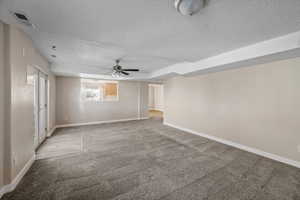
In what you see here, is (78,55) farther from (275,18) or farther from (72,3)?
(275,18)

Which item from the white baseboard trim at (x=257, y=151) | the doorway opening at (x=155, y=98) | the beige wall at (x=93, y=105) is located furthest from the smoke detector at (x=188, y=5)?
the doorway opening at (x=155, y=98)

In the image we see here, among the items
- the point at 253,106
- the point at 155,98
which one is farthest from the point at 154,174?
the point at 155,98

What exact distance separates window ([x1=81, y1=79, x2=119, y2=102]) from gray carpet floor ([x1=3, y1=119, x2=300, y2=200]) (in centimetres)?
295

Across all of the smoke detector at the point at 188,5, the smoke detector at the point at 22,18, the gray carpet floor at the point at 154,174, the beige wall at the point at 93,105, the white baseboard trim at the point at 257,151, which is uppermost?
the smoke detector at the point at 22,18

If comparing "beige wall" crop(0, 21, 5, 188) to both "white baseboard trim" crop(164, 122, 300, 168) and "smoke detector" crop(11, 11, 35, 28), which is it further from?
"white baseboard trim" crop(164, 122, 300, 168)

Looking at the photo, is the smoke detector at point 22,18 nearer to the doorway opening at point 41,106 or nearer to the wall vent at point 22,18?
the wall vent at point 22,18

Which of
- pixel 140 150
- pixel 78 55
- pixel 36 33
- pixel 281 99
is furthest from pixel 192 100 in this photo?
pixel 36 33

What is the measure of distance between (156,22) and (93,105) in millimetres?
5238

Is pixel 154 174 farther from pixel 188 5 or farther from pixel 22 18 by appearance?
pixel 22 18

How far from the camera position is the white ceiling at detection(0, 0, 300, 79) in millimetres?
A: 1357

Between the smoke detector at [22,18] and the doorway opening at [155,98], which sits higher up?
the smoke detector at [22,18]

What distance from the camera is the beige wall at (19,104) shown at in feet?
5.60

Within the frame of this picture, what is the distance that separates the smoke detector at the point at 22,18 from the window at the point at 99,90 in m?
4.15

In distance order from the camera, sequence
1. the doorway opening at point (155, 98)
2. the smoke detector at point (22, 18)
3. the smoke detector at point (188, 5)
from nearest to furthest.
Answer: the smoke detector at point (188, 5) → the smoke detector at point (22, 18) → the doorway opening at point (155, 98)
